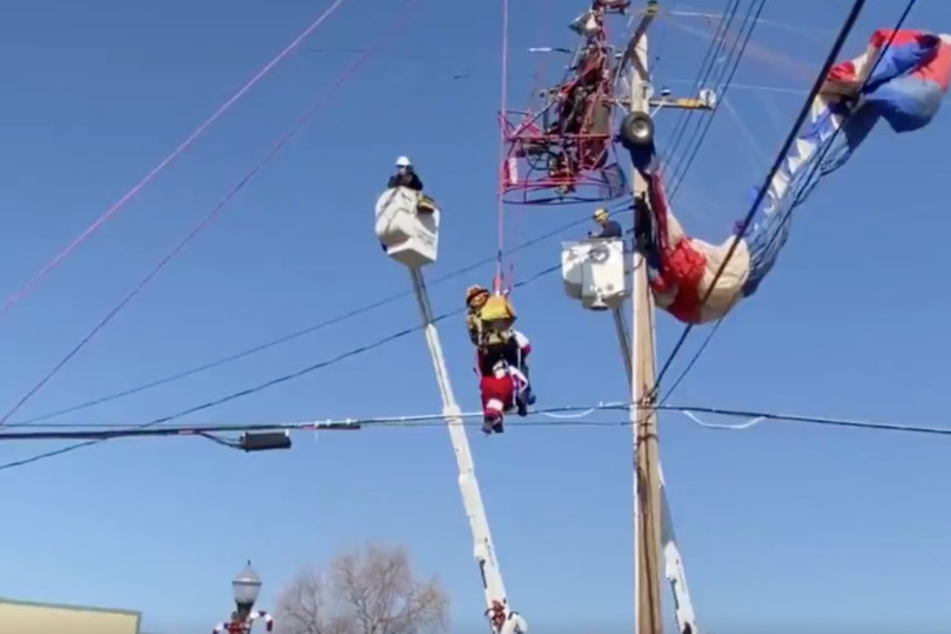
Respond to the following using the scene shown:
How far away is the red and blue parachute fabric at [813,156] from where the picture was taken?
8.70m

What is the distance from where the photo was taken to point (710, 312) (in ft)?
32.9

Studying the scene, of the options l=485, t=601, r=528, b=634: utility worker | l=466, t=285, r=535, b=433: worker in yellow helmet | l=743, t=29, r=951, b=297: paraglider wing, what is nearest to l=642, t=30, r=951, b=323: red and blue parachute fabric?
l=743, t=29, r=951, b=297: paraglider wing

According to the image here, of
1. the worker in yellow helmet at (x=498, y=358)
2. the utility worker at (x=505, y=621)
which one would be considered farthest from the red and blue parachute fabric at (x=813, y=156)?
the utility worker at (x=505, y=621)

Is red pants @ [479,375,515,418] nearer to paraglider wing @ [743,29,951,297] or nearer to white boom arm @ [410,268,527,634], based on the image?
white boom arm @ [410,268,527,634]

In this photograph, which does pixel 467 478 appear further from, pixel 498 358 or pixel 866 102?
pixel 866 102

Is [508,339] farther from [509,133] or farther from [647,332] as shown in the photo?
[509,133]

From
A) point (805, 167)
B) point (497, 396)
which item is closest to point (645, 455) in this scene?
point (497, 396)

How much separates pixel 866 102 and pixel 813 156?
52cm

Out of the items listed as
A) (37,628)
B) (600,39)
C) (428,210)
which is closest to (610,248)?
(428,210)

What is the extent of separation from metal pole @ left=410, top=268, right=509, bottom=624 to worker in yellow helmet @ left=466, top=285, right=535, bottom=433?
0.43 metres

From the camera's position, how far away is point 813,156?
8828mm

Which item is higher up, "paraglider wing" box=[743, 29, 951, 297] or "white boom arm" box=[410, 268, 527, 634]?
"paraglider wing" box=[743, 29, 951, 297]

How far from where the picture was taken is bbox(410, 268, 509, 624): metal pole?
9711mm

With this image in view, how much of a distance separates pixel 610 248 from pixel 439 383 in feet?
5.66
